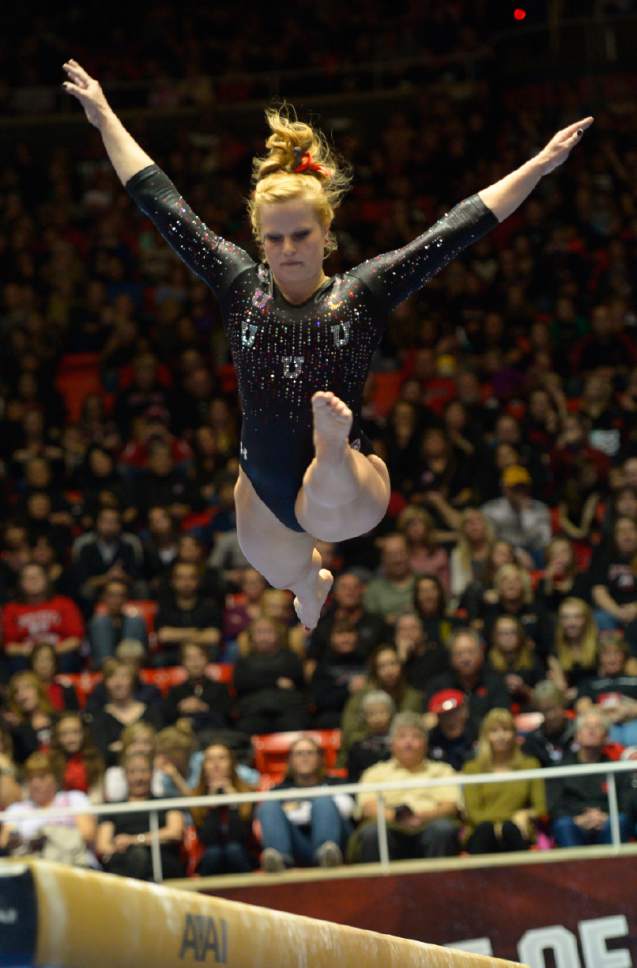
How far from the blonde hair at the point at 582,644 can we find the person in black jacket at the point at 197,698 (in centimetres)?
182

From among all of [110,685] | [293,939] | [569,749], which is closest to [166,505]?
[110,685]

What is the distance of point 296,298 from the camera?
173 inches

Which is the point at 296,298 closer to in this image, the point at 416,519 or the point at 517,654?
the point at 517,654

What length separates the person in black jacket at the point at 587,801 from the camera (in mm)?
7531

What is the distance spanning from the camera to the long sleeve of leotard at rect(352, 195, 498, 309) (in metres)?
4.40

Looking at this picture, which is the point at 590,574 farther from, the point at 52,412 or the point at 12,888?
the point at 12,888

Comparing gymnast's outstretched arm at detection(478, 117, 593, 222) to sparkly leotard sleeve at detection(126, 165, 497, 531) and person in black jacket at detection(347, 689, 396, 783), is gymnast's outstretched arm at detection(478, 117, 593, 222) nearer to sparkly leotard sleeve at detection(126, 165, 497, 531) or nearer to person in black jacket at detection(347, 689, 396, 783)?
sparkly leotard sleeve at detection(126, 165, 497, 531)

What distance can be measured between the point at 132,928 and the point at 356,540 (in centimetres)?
696

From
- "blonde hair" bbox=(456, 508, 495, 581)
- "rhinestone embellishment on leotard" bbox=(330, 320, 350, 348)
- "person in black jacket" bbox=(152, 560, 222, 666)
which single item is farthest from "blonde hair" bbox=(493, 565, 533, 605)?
"rhinestone embellishment on leotard" bbox=(330, 320, 350, 348)

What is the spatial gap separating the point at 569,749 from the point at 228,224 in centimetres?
686

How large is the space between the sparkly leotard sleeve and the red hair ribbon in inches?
12.3

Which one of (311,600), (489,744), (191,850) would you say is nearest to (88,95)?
(311,600)

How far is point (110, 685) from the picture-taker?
8.41 m

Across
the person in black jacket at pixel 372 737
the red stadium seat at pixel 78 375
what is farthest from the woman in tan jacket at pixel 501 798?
the red stadium seat at pixel 78 375
